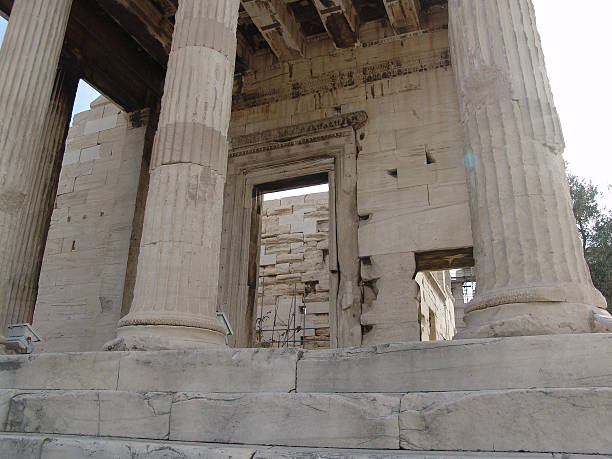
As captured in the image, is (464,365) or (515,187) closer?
(464,365)

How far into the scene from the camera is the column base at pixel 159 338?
217 inches

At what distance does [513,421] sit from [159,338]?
3530 mm

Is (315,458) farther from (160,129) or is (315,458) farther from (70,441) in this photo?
(160,129)

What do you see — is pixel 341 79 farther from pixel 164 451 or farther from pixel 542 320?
pixel 164 451

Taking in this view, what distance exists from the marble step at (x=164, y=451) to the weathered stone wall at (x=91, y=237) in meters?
7.10

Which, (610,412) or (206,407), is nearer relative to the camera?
(610,412)

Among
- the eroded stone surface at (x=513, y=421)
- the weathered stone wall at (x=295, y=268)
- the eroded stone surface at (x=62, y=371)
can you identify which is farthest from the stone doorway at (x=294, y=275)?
the eroded stone surface at (x=513, y=421)

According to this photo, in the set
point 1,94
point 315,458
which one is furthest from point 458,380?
point 1,94

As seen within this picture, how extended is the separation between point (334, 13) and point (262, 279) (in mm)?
8089

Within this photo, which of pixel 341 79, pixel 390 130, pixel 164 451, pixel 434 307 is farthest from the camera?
pixel 434 307

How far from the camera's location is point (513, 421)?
357 centimetres

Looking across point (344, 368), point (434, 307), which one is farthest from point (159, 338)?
point (434, 307)

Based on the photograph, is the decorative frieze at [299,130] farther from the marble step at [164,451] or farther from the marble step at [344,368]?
the marble step at [164,451]

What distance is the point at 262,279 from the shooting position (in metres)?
16.0
